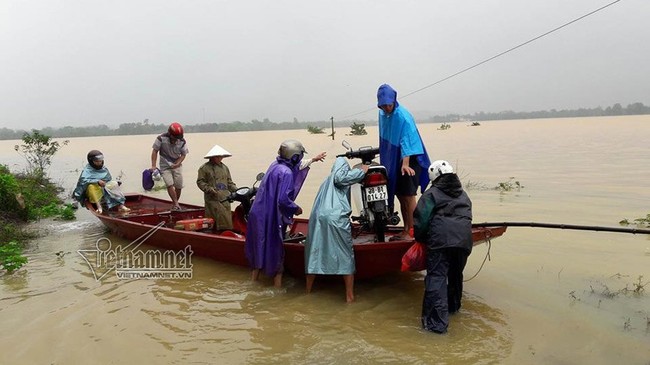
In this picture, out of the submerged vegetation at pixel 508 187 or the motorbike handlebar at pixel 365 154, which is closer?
the motorbike handlebar at pixel 365 154

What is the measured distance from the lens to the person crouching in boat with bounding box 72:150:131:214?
8.05 m

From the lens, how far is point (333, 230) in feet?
14.8

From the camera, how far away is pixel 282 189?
4945mm

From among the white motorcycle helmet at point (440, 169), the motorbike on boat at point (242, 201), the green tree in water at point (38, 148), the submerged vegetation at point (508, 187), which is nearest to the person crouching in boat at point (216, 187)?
the motorbike on boat at point (242, 201)

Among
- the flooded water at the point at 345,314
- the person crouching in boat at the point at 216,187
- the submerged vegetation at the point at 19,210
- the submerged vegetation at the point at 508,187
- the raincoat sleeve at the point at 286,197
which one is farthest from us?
the submerged vegetation at the point at 508,187

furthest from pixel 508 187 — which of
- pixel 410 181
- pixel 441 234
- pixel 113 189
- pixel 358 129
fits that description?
pixel 358 129

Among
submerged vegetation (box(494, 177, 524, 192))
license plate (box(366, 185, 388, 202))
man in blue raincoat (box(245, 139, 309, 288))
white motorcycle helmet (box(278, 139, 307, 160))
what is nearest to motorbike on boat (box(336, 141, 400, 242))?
license plate (box(366, 185, 388, 202))

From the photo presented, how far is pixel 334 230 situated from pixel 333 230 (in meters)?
0.01

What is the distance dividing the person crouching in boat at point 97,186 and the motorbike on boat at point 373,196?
204 inches

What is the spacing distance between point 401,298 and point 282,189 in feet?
5.57

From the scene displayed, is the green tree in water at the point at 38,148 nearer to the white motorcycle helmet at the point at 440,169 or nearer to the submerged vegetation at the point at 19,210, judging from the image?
the submerged vegetation at the point at 19,210

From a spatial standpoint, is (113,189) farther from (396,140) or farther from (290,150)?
(396,140)

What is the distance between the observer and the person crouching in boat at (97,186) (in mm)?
8055

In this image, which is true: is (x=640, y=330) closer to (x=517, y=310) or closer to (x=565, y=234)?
(x=517, y=310)
